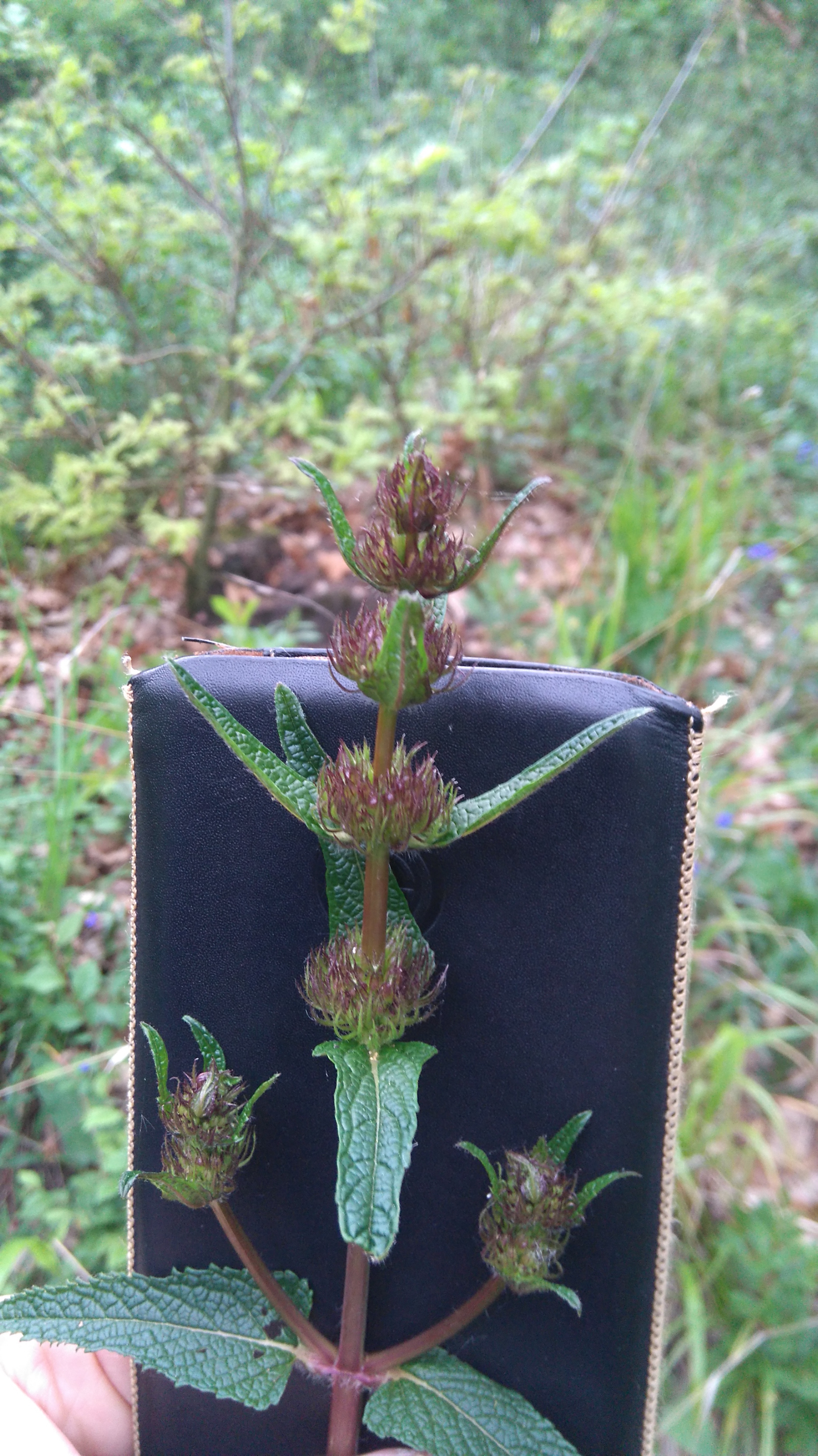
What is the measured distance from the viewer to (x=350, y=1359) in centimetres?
59

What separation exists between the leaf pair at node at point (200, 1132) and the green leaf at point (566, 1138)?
0.72 feet

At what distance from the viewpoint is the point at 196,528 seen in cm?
173

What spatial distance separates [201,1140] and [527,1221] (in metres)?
0.22

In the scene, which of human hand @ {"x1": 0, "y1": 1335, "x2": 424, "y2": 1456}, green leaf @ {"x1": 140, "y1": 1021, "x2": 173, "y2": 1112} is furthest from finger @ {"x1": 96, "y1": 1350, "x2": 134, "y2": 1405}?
green leaf @ {"x1": 140, "y1": 1021, "x2": 173, "y2": 1112}

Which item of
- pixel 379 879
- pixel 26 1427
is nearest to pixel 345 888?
pixel 379 879

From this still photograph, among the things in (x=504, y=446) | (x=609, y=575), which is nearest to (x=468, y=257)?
(x=504, y=446)

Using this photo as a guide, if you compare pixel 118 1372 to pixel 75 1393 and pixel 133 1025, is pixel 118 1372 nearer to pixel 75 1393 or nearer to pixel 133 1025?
pixel 75 1393

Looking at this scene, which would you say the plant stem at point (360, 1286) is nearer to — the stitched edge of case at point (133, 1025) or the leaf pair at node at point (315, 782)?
the leaf pair at node at point (315, 782)

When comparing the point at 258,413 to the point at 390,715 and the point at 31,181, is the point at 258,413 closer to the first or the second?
the point at 31,181

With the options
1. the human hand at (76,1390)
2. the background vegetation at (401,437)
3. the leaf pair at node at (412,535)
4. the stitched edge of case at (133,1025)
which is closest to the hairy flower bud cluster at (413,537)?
the leaf pair at node at (412,535)

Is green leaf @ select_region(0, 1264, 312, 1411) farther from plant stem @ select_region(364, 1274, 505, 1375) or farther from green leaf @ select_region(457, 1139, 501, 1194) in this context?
green leaf @ select_region(457, 1139, 501, 1194)

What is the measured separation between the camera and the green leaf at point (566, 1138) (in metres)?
0.59

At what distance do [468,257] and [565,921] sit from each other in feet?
6.55

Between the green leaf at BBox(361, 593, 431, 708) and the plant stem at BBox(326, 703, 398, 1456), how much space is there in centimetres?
2
